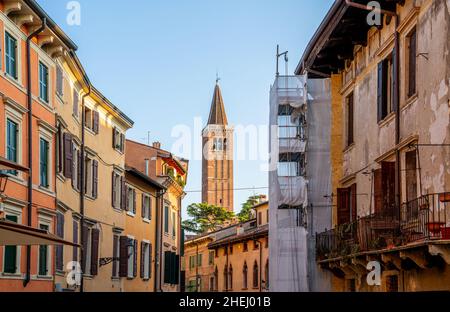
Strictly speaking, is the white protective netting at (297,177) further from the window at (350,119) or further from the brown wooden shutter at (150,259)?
the brown wooden shutter at (150,259)

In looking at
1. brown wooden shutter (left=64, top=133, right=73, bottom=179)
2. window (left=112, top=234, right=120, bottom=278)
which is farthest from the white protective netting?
brown wooden shutter (left=64, top=133, right=73, bottom=179)

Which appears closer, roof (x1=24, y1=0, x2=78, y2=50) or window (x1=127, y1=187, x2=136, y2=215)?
roof (x1=24, y1=0, x2=78, y2=50)

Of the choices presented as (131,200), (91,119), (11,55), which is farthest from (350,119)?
(131,200)

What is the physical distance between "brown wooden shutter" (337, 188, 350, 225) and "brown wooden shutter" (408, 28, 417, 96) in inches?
280

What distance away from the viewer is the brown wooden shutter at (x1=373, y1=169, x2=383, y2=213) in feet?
72.2

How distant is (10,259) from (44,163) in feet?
13.2

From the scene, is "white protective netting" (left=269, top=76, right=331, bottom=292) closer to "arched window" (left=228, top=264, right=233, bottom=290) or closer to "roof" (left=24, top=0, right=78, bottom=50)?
"roof" (left=24, top=0, right=78, bottom=50)

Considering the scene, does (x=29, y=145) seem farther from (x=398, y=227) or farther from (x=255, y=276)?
(x=255, y=276)

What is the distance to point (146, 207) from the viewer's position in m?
44.2

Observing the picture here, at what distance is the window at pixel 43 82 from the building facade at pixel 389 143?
8021 millimetres

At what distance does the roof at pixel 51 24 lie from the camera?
23372 millimetres

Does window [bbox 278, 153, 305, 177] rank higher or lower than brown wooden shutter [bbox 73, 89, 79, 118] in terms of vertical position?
lower

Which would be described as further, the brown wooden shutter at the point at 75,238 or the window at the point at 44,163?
the brown wooden shutter at the point at 75,238

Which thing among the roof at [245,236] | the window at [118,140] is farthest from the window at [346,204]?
the roof at [245,236]
